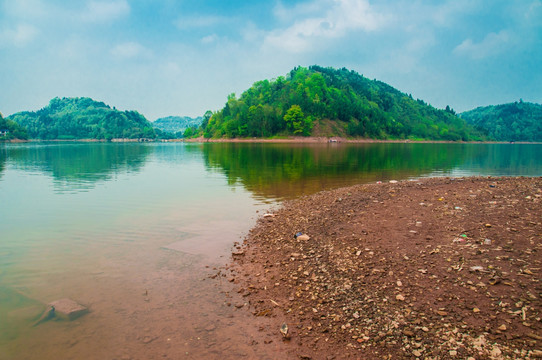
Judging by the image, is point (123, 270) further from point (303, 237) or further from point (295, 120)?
point (295, 120)

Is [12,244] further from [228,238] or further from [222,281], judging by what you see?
[222,281]

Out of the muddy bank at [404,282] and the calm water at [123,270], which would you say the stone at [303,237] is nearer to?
the muddy bank at [404,282]

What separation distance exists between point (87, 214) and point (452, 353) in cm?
1760

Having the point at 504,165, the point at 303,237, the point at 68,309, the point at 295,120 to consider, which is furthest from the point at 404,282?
the point at 295,120

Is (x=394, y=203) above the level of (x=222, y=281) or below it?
above

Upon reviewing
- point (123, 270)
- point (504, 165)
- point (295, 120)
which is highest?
point (295, 120)

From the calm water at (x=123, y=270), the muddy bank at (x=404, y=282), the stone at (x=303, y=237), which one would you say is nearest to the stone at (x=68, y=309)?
the calm water at (x=123, y=270)

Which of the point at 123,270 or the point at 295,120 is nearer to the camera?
the point at 123,270

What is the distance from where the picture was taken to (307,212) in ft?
49.9

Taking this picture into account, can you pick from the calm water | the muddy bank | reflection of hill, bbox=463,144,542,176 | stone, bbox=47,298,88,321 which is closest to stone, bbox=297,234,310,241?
the muddy bank

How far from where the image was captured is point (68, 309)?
7.27 meters

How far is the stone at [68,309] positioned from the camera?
7.11 metres

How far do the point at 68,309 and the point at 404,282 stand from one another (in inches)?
326

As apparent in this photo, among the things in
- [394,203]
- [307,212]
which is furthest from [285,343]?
[394,203]
